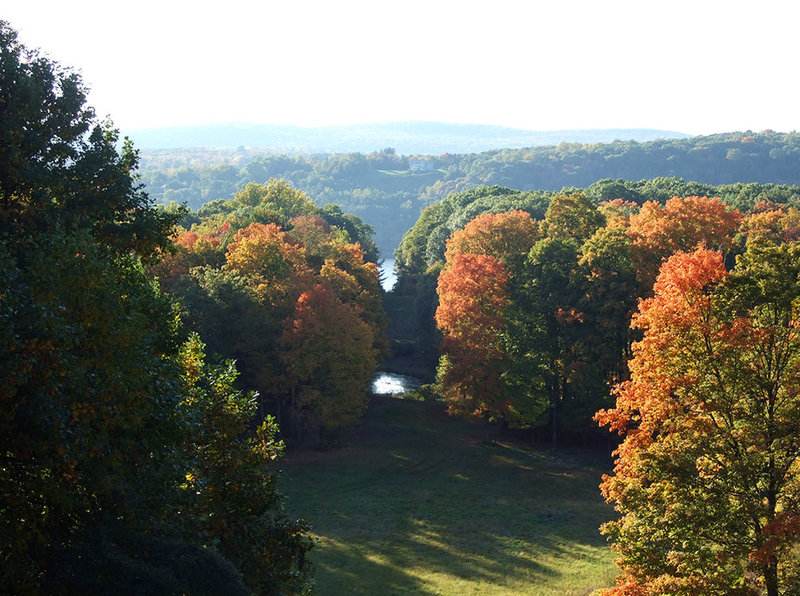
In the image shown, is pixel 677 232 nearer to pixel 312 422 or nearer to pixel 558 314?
pixel 558 314

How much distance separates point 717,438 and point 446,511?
801 inches

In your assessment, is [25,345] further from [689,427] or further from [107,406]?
[689,427]

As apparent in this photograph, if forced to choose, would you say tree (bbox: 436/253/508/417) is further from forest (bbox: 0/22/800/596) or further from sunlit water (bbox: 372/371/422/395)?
sunlit water (bbox: 372/371/422/395)

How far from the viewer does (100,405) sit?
12797mm

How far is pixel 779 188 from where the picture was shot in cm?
8875

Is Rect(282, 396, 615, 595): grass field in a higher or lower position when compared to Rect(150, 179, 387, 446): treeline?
lower

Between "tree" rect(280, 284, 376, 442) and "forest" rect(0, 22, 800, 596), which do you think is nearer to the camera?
"forest" rect(0, 22, 800, 596)

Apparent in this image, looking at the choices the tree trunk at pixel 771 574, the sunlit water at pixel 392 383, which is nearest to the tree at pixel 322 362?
the sunlit water at pixel 392 383

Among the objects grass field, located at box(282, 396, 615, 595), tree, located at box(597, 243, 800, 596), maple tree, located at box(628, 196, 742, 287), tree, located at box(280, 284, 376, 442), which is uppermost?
maple tree, located at box(628, 196, 742, 287)

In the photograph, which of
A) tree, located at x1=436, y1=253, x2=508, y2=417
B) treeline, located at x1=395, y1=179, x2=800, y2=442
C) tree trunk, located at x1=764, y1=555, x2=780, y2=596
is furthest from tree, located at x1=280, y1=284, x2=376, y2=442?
tree trunk, located at x1=764, y1=555, x2=780, y2=596

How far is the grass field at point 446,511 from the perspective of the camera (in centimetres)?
2903

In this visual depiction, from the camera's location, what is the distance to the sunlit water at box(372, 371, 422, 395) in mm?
69625

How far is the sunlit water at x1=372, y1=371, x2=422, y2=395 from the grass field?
13.6 meters

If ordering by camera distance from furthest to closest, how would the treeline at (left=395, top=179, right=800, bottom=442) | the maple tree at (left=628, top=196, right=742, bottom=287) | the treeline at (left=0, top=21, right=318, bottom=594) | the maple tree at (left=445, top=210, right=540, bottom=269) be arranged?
the maple tree at (left=445, top=210, right=540, bottom=269) < the maple tree at (left=628, top=196, right=742, bottom=287) < the treeline at (left=395, top=179, right=800, bottom=442) < the treeline at (left=0, top=21, right=318, bottom=594)
